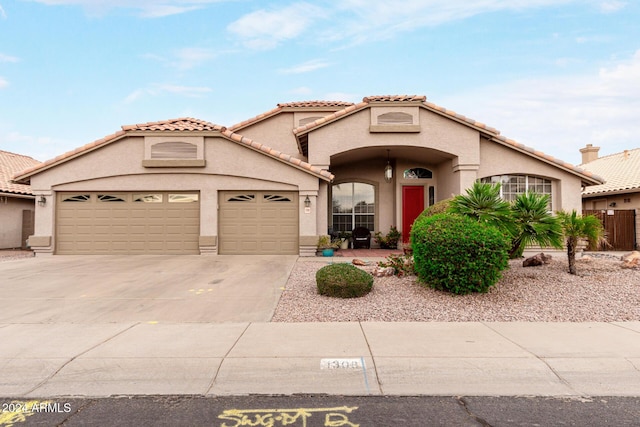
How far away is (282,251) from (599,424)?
38.4 ft

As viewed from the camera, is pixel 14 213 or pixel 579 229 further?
pixel 14 213

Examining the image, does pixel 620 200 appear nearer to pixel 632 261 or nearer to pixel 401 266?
pixel 632 261

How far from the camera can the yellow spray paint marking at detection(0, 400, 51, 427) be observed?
3.26m

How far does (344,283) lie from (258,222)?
760cm

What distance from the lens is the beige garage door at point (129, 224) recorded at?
1433cm

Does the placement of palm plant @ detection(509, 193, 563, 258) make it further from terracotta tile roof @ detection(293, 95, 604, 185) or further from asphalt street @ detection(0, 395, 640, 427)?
terracotta tile roof @ detection(293, 95, 604, 185)

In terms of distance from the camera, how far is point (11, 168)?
21.0m

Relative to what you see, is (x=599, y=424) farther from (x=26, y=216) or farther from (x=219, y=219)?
(x=26, y=216)

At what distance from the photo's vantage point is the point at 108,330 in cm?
565

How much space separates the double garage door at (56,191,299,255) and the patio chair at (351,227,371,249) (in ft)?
10.9

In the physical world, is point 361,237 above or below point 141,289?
above

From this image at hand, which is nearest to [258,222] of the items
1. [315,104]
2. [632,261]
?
[315,104]

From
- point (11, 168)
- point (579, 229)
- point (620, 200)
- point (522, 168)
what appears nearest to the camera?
point (579, 229)

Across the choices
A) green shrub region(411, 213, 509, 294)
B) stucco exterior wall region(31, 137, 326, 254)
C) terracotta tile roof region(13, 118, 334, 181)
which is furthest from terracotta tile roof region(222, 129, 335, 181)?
green shrub region(411, 213, 509, 294)
